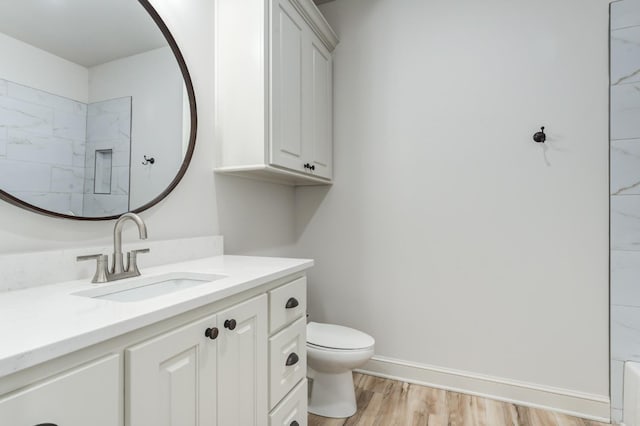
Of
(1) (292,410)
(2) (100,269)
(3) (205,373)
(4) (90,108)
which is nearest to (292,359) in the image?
(1) (292,410)

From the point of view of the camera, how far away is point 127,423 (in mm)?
667

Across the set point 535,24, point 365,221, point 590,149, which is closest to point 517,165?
point 590,149

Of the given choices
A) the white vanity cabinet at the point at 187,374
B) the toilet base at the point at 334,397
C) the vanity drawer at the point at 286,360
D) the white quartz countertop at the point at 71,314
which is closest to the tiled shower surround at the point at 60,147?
the white quartz countertop at the point at 71,314

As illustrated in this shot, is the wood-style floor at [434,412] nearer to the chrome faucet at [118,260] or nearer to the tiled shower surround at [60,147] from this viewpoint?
the chrome faucet at [118,260]

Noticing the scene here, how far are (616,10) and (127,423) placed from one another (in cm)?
265

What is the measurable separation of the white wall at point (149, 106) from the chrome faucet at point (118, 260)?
22 centimetres

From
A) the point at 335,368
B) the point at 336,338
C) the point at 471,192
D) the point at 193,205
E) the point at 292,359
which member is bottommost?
the point at 335,368

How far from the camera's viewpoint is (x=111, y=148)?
1.22 meters

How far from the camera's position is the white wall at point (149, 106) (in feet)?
4.03

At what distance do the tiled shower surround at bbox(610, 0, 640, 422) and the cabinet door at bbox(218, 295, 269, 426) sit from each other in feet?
5.97

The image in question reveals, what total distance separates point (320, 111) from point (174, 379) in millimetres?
1776

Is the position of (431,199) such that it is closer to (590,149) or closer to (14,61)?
(590,149)

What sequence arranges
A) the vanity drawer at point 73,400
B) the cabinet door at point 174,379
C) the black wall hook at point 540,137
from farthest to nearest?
the black wall hook at point 540,137
the cabinet door at point 174,379
the vanity drawer at point 73,400

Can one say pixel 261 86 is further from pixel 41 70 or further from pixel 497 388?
pixel 497 388
